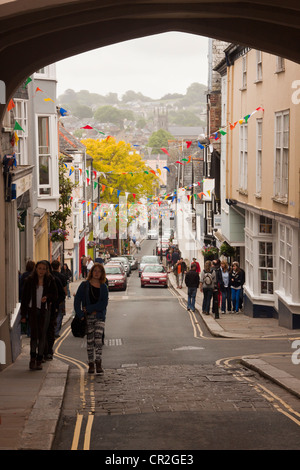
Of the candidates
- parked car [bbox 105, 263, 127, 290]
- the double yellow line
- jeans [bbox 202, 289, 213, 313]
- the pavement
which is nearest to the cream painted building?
jeans [bbox 202, 289, 213, 313]

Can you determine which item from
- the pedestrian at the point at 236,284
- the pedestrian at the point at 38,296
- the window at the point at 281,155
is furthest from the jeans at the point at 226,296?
the pedestrian at the point at 38,296

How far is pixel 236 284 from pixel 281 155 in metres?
6.63

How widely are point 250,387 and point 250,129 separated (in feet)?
47.6

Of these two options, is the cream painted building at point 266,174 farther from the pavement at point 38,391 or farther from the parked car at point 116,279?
the parked car at point 116,279

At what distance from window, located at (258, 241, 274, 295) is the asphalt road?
566 cm

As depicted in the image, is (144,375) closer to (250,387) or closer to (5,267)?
(250,387)

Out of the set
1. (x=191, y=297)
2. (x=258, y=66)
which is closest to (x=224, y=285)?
(x=191, y=297)

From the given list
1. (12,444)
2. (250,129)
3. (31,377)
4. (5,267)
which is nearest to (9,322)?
(5,267)

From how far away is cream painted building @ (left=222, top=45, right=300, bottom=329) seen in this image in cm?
1904

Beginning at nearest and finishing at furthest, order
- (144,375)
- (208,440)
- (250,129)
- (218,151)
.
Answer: (208,440) < (144,375) < (250,129) < (218,151)

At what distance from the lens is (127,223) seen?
7781 centimetres

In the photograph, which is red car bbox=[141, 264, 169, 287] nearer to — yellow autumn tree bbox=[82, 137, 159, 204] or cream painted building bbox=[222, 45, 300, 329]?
cream painted building bbox=[222, 45, 300, 329]

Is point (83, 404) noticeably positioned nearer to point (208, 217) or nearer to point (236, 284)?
point (236, 284)

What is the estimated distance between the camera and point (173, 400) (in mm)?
10555
